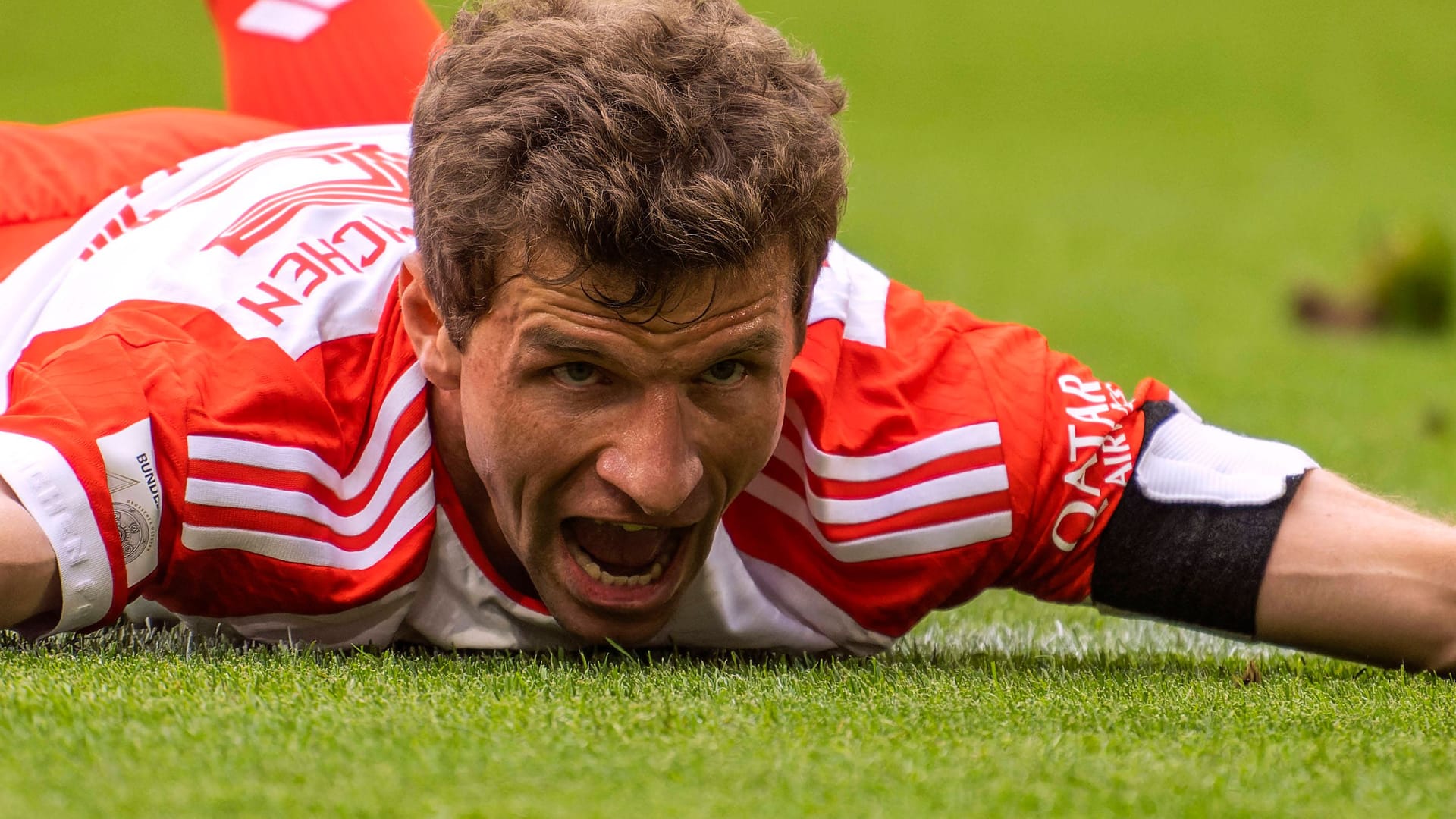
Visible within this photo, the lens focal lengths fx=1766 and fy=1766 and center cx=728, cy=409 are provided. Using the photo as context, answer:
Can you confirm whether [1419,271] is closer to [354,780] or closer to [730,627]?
[730,627]

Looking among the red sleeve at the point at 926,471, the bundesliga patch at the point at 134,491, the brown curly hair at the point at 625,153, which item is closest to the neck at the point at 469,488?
the brown curly hair at the point at 625,153

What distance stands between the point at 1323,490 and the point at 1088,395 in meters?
0.42

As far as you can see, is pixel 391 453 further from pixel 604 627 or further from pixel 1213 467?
pixel 1213 467

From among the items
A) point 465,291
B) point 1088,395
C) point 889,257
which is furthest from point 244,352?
point 889,257

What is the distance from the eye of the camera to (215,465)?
2.57m

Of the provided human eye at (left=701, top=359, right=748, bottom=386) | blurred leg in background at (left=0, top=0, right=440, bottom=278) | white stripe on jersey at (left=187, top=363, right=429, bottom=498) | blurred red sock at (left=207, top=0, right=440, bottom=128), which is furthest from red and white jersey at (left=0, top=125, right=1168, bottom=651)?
blurred red sock at (left=207, top=0, right=440, bottom=128)

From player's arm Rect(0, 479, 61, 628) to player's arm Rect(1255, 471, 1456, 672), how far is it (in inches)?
72.6

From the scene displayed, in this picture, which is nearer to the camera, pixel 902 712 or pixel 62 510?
pixel 902 712

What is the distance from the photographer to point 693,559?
276cm

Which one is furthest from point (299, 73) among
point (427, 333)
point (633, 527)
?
point (633, 527)

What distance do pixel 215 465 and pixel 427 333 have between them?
41 cm

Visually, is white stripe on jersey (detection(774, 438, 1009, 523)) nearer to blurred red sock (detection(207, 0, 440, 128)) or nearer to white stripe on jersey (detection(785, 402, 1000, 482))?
white stripe on jersey (detection(785, 402, 1000, 482))

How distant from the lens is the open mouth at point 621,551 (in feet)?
9.06

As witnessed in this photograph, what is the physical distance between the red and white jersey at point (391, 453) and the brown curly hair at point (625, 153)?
28cm
